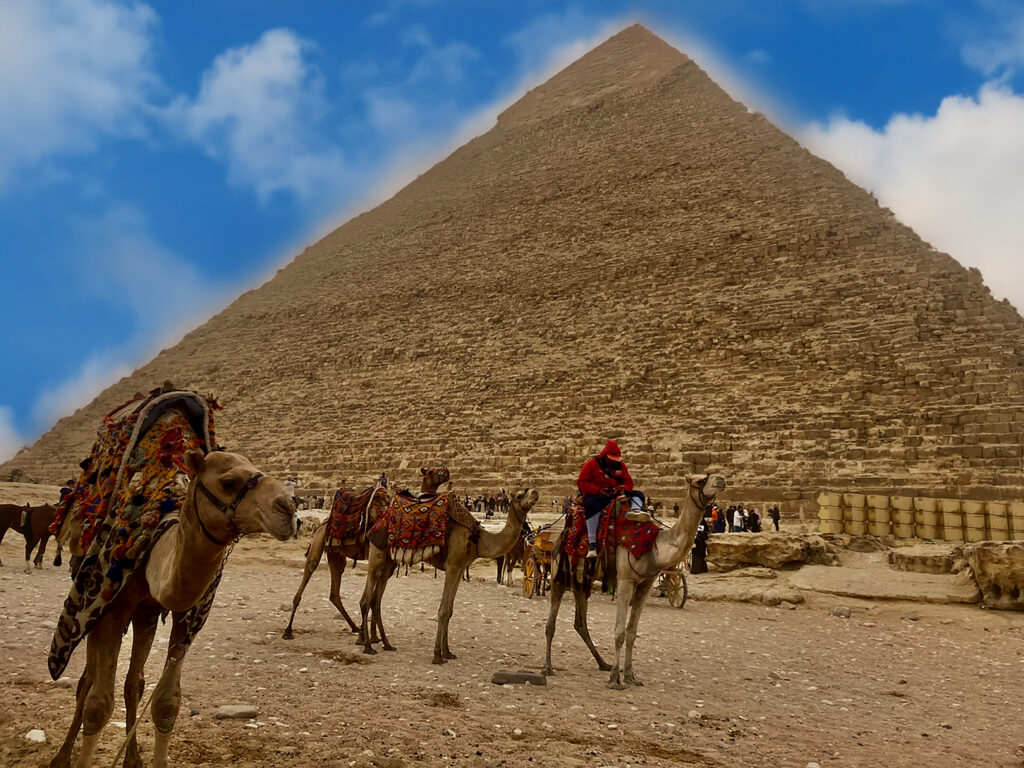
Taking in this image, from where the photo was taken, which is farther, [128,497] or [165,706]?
[128,497]

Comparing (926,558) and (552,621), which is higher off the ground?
(926,558)

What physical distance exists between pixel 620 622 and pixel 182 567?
2237mm

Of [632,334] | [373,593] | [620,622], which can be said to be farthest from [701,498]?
[632,334]

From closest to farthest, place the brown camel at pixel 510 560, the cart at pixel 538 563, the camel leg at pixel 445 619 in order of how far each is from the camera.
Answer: the camel leg at pixel 445 619 < the cart at pixel 538 563 < the brown camel at pixel 510 560

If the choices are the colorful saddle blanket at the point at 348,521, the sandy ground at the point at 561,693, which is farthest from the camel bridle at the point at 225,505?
the colorful saddle blanket at the point at 348,521

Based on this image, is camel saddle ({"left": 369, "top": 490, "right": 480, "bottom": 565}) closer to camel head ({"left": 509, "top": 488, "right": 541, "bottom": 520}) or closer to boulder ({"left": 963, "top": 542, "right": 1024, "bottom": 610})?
camel head ({"left": 509, "top": 488, "right": 541, "bottom": 520})

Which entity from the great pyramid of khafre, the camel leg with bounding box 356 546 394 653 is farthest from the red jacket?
the great pyramid of khafre

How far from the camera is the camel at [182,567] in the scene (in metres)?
1.83

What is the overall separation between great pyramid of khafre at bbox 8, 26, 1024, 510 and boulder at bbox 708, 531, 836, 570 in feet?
23.0

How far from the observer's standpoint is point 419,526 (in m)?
4.15

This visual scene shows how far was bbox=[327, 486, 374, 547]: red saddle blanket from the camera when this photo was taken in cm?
483

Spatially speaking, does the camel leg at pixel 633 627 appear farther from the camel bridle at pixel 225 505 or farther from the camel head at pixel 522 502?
the camel bridle at pixel 225 505

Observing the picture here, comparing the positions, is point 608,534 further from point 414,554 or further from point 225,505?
point 225,505

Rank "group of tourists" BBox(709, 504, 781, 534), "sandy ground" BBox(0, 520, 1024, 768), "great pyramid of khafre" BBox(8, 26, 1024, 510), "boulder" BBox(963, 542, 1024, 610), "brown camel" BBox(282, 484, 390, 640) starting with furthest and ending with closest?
"great pyramid of khafre" BBox(8, 26, 1024, 510)
"group of tourists" BBox(709, 504, 781, 534)
"boulder" BBox(963, 542, 1024, 610)
"brown camel" BBox(282, 484, 390, 640)
"sandy ground" BBox(0, 520, 1024, 768)
